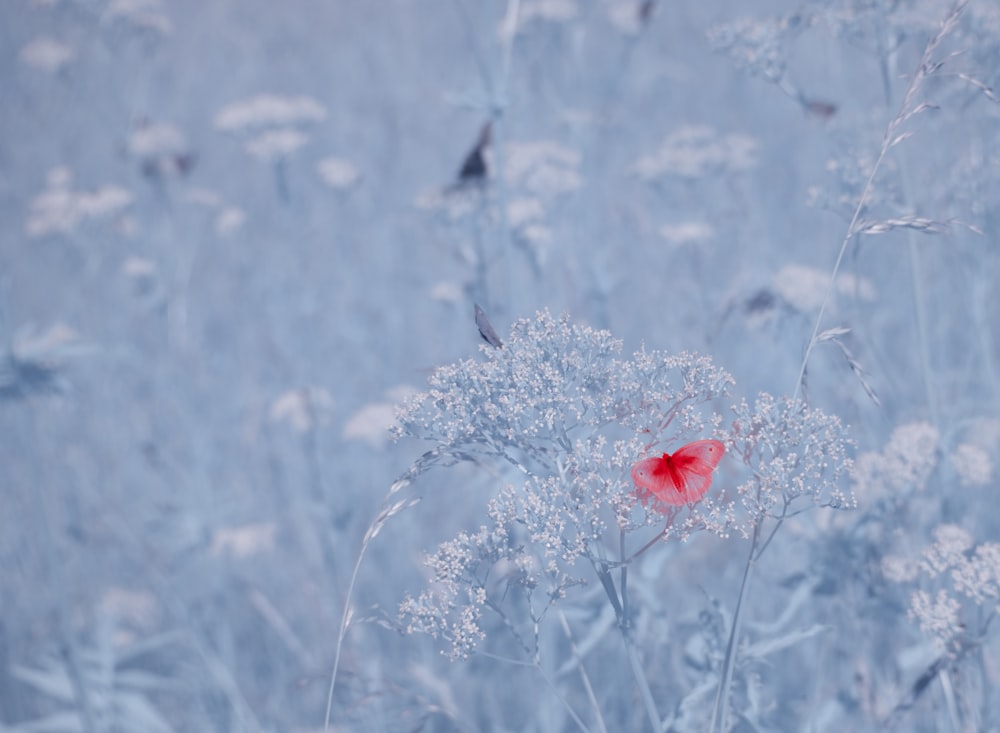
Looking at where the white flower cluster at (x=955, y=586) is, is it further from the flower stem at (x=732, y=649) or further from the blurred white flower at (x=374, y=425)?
the blurred white flower at (x=374, y=425)

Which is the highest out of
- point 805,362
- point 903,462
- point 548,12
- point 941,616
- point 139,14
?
point 139,14

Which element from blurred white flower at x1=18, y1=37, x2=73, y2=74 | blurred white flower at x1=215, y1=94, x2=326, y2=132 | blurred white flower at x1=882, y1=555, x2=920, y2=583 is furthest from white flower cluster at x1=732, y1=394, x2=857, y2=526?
blurred white flower at x1=18, y1=37, x2=73, y2=74

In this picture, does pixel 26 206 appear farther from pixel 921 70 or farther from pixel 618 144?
pixel 921 70

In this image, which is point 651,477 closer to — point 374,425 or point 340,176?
point 374,425

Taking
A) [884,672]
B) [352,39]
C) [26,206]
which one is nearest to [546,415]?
[884,672]

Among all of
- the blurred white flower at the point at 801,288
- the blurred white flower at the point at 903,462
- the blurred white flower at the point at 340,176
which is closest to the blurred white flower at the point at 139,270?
the blurred white flower at the point at 340,176

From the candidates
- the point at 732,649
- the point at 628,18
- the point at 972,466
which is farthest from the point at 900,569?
the point at 628,18

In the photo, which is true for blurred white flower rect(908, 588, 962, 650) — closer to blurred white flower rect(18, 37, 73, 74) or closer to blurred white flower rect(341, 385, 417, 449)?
blurred white flower rect(341, 385, 417, 449)
